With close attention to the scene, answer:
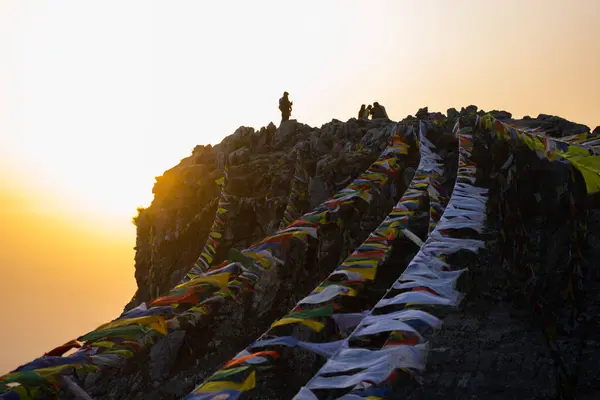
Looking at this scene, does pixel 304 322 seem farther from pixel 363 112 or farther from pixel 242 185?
pixel 363 112

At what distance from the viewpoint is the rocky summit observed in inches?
344

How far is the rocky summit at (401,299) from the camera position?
8.74m

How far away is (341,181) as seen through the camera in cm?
2723

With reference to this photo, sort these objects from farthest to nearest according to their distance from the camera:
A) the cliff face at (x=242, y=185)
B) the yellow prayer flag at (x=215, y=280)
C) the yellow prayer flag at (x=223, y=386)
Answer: the cliff face at (x=242, y=185), the yellow prayer flag at (x=215, y=280), the yellow prayer flag at (x=223, y=386)

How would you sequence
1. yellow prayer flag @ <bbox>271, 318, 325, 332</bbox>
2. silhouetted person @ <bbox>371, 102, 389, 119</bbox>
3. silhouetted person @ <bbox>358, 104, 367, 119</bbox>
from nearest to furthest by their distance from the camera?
yellow prayer flag @ <bbox>271, 318, 325, 332</bbox>, silhouetted person @ <bbox>371, 102, 389, 119</bbox>, silhouetted person @ <bbox>358, 104, 367, 119</bbox>

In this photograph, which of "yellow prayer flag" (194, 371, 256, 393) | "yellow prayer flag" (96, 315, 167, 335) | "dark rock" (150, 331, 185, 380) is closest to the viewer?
"yellow prayer flag" (194, 371, 256, 393)

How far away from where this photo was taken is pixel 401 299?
30.6 ft

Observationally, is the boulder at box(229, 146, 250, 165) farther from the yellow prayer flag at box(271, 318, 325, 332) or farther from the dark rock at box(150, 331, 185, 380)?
the yellow prayer flag at box(271, 318, 325, 332)

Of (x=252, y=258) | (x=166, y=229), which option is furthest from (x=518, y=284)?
(x=166, y=229)

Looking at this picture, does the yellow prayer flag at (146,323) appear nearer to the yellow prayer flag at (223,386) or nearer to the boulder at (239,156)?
the yellow prayer flag at (223,386)

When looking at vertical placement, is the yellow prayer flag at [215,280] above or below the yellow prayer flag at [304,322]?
above

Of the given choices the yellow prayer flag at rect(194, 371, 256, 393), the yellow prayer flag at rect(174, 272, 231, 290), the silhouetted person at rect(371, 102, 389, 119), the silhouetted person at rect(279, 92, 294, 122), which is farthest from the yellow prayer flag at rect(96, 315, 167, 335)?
the silhouetted person at rect(371, 102, 389, 119)

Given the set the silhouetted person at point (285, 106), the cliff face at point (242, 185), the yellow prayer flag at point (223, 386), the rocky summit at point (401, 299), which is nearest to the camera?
the yellow prayer flag at point (223, 386)

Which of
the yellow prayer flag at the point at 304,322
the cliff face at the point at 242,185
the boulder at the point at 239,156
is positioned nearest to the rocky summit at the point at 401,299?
the yellow prayer flag at the point at 304,322
